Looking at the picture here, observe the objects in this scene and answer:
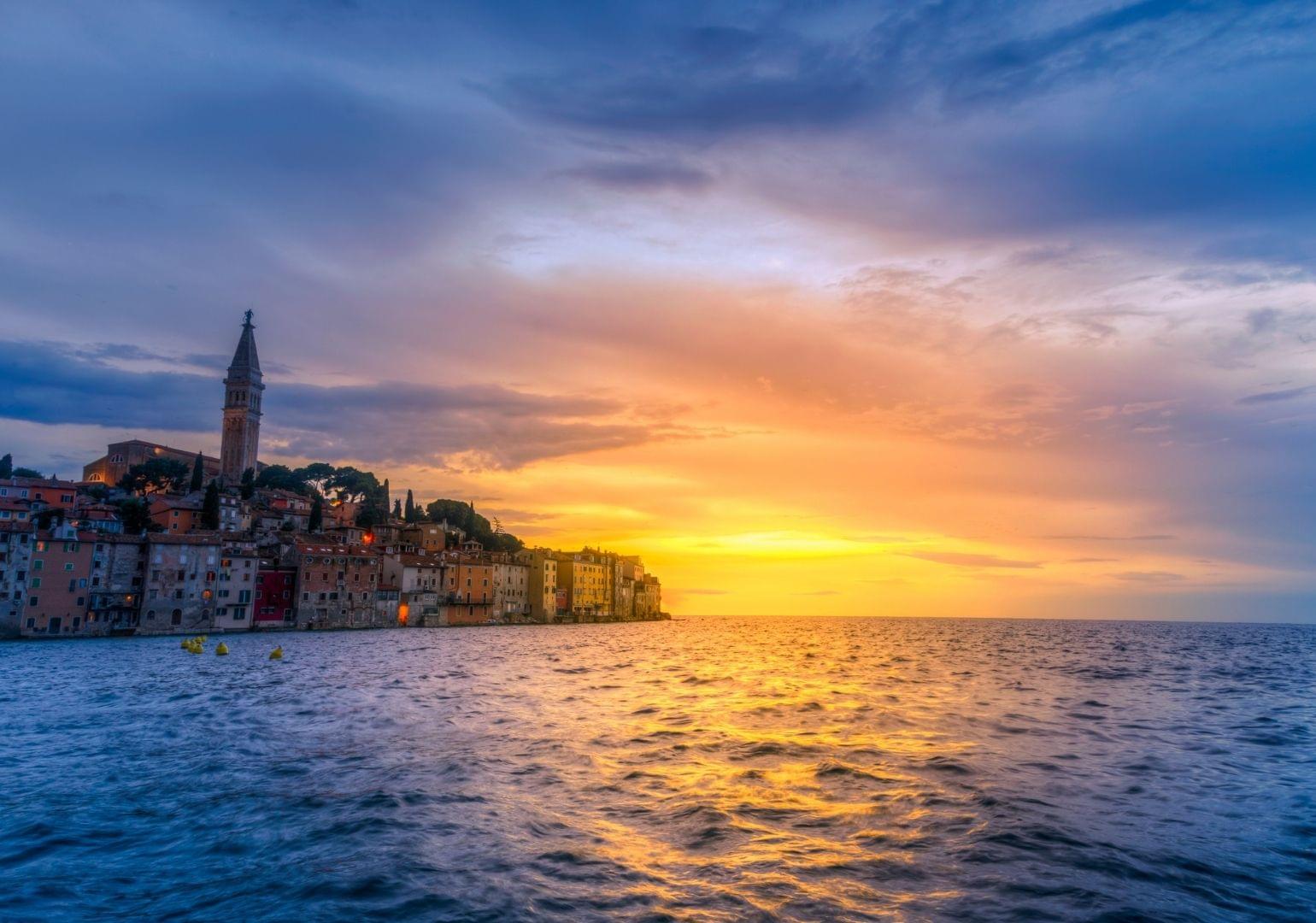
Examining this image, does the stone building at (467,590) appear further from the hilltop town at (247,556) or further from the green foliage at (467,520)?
the green foliage at (467,520)

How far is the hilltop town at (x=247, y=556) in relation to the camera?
84.4m

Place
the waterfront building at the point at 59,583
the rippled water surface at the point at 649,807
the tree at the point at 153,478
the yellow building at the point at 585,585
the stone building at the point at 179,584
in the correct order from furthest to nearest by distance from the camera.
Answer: the yellow building at the point at 585,585 → the tree at the point at 153,478 → the stone building at the point at 179,584 → the waterfront building at the point at 59,583 → the rippled water surface at the point at 649,807

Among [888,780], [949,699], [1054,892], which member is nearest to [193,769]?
[888,780]

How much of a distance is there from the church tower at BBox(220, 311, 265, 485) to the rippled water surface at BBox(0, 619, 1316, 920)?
518 feet

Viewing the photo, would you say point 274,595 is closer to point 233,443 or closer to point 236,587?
point 236,587

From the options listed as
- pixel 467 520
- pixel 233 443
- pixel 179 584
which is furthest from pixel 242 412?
pixel 179 584

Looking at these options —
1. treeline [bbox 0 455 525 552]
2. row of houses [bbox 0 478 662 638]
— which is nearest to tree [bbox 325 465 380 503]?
treeline [bbox 0 455 525 552]

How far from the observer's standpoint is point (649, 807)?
16.1 metres

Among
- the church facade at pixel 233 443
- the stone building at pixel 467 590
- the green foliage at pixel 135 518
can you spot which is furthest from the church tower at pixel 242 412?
the stone building at pixel 467 590

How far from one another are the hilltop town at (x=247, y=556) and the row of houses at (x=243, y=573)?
0.19m

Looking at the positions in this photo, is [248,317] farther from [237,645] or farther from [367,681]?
[367,681]

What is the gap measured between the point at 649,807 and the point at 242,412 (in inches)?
A: 7434

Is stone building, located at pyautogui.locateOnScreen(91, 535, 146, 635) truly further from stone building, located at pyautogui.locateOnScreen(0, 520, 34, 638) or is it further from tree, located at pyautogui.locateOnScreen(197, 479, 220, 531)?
tree, located at pyautogui.locateOnScreen(197, 479, 220, 531)

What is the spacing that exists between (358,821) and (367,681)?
96.6ft
